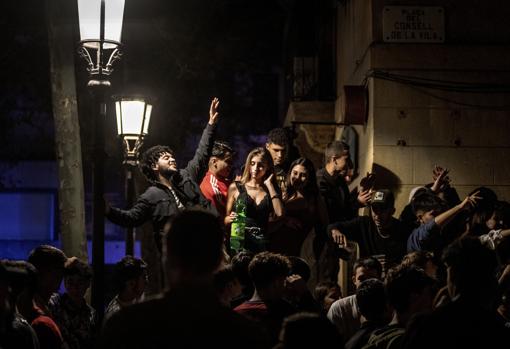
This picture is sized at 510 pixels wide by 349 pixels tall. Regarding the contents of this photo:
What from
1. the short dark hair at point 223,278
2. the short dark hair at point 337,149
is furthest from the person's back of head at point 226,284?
the short dark hair at point 337,149

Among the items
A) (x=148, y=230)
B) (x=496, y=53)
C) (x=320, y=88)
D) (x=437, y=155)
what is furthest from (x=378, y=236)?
(x=148, y=230)

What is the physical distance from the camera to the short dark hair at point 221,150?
10234mm


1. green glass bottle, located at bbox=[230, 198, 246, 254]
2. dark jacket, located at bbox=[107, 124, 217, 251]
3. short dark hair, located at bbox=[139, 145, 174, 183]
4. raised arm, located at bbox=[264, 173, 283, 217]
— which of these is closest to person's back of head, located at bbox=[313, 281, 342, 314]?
raised arm, located at bbox=[264, 173, 283, 217]

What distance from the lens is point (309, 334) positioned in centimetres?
428

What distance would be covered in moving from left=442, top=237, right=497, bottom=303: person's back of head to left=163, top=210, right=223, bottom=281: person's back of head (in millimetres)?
1478

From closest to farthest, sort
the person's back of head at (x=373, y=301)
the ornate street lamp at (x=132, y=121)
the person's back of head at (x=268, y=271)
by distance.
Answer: the person's back of head at (x=373, y=301), the person's back of head at (x=268, y=271), the ornate street lamp at (x=132, y=121)

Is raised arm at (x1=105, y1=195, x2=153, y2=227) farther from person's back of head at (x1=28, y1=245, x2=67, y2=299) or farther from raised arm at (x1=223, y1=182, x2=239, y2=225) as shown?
person's back of head at (x1=28, y1=245, x2=67, y2=299)

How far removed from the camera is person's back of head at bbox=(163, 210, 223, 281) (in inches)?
157

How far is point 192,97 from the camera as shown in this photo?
21719 millimetres

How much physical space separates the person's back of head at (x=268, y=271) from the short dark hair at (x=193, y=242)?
2.43 meters

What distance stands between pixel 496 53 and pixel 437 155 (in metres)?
1.61

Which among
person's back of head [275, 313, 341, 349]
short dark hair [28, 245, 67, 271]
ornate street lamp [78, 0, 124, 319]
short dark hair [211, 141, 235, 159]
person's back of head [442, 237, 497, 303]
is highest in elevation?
ornate street lamp [78, 0, 124, 319]

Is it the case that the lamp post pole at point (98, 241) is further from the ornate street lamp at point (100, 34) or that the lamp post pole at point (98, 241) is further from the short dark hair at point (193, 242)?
the short dark hair at point (193, 242)

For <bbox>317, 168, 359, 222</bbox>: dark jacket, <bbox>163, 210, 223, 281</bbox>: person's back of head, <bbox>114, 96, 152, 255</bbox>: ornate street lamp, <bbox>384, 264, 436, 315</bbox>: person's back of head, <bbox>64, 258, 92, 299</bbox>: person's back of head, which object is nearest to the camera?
<bbox>163, 210, 223, 281</bbox>: person's back of head
